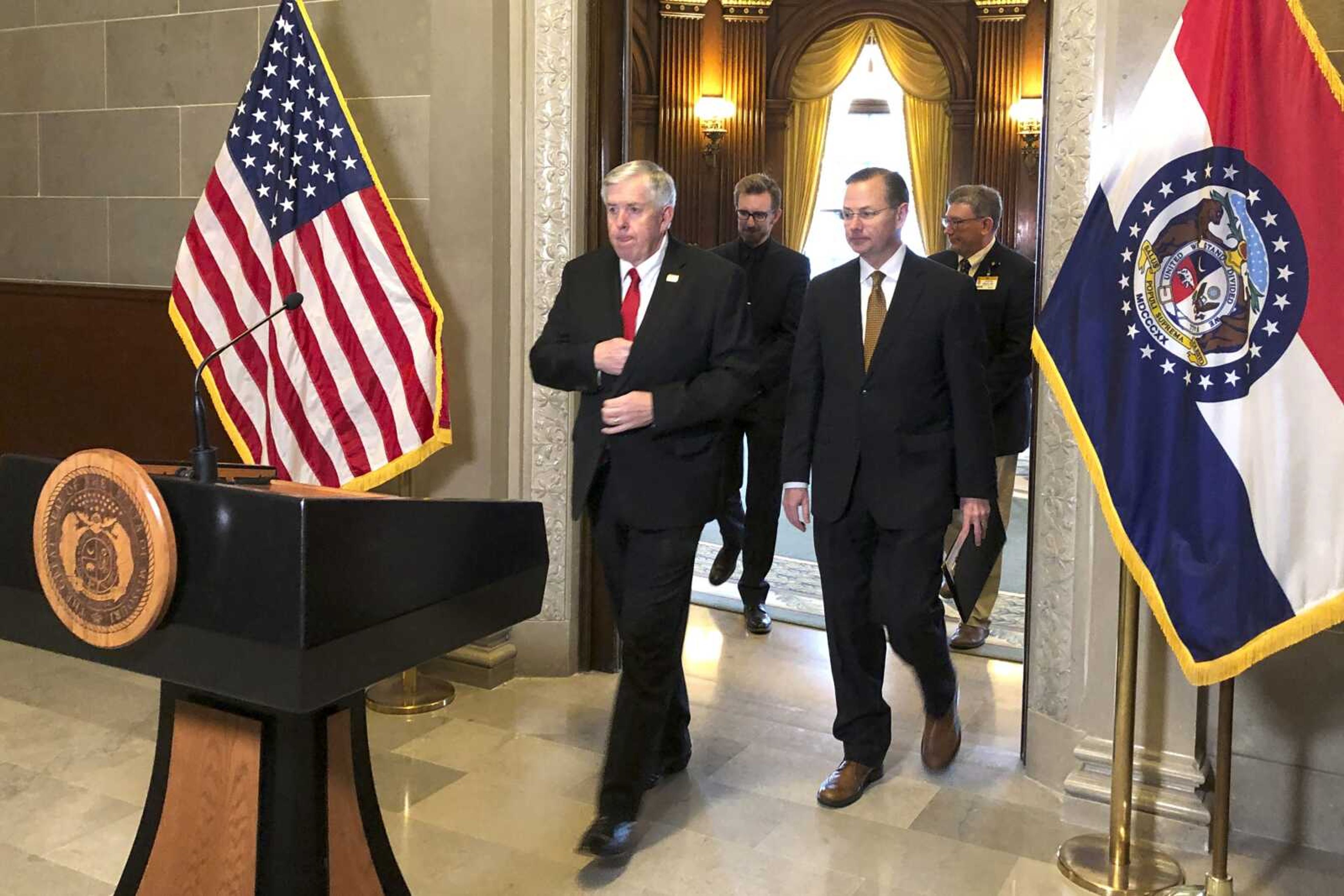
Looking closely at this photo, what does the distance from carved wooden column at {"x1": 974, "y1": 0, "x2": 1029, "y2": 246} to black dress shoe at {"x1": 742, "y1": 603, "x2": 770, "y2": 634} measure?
7.54 m

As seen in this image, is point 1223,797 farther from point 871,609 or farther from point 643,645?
point 643,645

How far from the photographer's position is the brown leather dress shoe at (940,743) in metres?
4.15

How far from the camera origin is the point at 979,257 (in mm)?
5184

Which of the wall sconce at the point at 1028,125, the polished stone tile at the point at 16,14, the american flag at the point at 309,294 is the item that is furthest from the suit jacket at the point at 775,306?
the wall sconce at the point at 1028,125

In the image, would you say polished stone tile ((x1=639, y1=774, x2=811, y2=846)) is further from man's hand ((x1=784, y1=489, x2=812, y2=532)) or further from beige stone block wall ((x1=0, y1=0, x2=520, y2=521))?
beige stone block wall ((x1=0, y1=0, x2=520, y2=521))

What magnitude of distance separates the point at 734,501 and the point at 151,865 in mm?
4362

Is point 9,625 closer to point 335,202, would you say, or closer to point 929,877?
point 929,877

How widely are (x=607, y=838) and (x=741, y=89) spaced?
10.6 meters

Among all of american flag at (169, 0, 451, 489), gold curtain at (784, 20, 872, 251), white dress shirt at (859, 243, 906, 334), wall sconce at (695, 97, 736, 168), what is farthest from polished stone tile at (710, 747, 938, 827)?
gold curtain at (784, 20, 872, 251)

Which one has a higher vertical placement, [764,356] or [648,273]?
[648,273]

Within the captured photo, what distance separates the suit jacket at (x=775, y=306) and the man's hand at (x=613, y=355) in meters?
2.23

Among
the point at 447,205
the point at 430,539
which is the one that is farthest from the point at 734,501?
the point at 430,539

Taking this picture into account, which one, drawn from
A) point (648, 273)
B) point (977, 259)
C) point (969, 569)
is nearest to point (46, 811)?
point (648, 273)

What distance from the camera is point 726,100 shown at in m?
12.9
